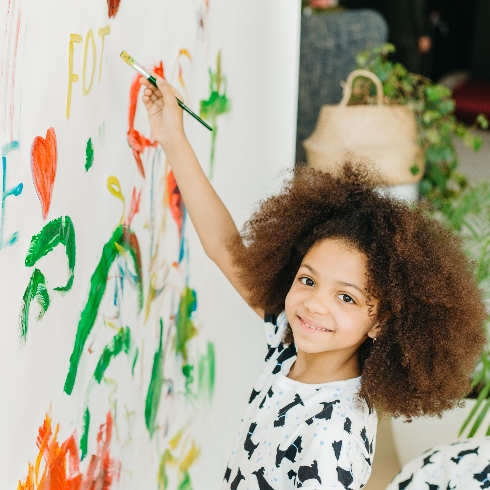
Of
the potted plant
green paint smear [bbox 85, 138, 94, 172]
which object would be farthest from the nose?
the potted plant

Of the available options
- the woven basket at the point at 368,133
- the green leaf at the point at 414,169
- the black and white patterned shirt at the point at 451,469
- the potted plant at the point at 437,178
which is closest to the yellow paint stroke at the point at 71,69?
the black and white patterned shirt at the point at 451,469

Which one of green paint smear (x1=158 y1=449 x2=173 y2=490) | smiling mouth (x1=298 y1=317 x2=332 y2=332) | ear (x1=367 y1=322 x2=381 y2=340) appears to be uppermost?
smiling mouth (x1=298 y1=317 x2=332 y2=332)

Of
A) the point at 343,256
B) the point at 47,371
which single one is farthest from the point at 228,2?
the point at 47,371

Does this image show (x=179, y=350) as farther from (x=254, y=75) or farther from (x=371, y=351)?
(x=254, y=75)

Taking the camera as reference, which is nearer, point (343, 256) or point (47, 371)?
point (47, 371)

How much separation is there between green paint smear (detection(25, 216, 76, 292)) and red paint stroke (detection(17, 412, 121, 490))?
19 centimetres

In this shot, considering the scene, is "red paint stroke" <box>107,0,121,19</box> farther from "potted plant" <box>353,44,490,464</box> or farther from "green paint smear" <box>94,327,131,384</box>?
"potted plant" <box>353,44,490,464</box>

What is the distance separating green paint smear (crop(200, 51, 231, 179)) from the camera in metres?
1.47

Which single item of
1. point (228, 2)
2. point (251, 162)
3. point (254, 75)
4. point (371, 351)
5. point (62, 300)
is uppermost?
point (228, 2)

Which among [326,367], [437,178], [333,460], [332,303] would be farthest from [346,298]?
[437,178]

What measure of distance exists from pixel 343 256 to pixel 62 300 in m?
0.43

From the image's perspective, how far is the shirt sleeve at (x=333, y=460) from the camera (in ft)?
3.41

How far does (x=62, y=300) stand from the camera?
97 cm

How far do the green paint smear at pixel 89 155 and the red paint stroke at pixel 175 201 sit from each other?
313mm
